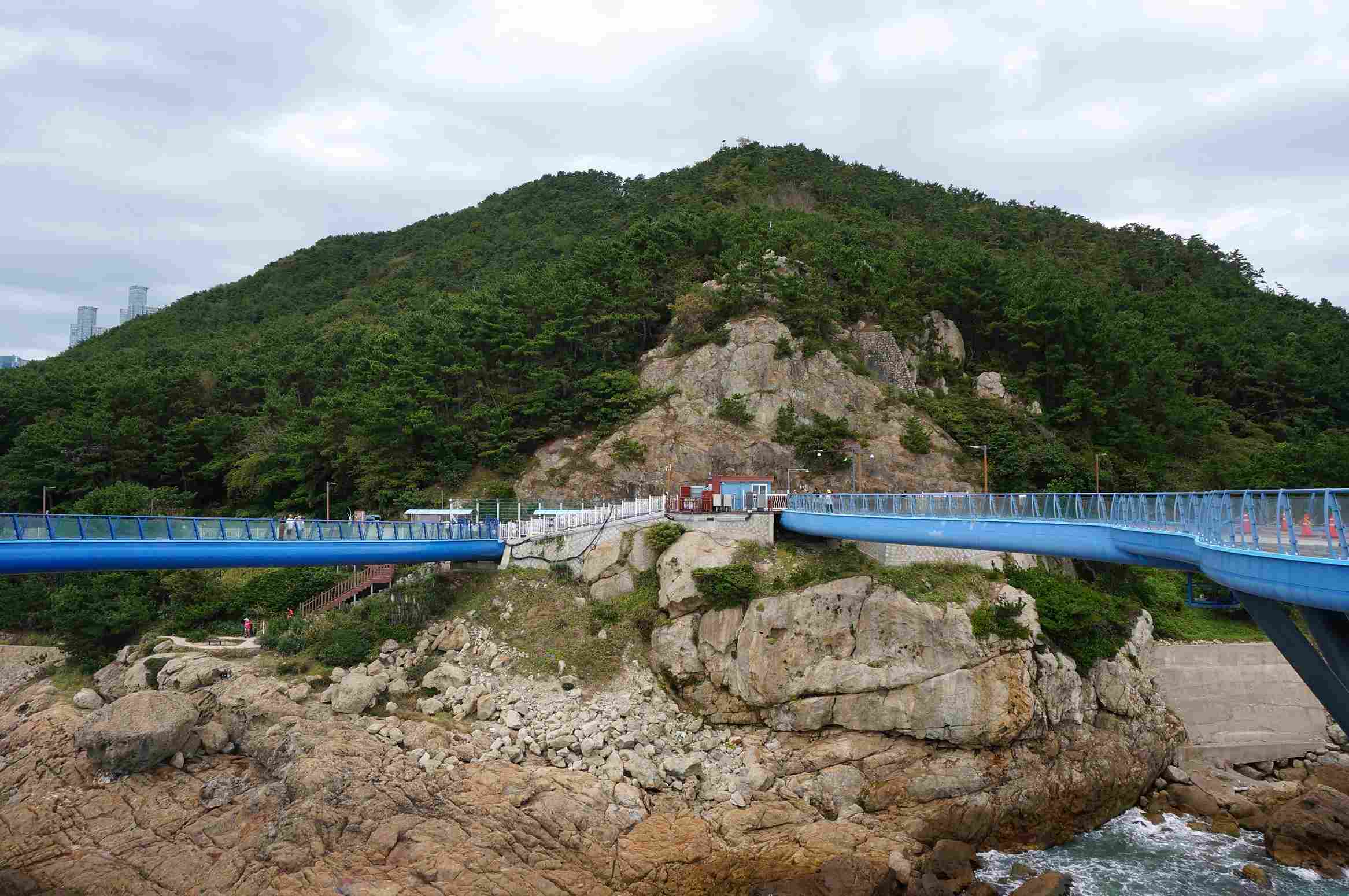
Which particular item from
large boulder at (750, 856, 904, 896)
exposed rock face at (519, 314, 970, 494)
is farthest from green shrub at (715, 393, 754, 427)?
large boulder at (750, 856, 904, 896)

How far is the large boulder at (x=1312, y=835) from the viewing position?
21.5 m

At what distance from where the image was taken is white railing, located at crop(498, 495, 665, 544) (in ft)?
109

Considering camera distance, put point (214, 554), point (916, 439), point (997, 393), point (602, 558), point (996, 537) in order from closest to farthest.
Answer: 1. point (996, 537)
2. point (214, 554)
3. point (602, 558)
4. point (916, 439)
5. point (997, 393)

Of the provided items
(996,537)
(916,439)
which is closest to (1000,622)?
(996,537)

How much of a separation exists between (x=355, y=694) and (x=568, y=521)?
445 inches

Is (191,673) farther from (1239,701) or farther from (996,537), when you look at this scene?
(1239,701)

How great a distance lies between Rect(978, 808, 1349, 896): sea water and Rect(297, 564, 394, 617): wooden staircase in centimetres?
2595

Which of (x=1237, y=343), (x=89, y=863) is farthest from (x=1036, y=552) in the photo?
(x=1237, y=343)

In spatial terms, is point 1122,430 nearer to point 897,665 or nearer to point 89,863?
point 897,665

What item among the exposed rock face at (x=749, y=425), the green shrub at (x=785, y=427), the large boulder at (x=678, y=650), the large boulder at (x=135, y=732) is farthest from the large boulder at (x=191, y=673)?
the green shrub at (x=785, y=427)

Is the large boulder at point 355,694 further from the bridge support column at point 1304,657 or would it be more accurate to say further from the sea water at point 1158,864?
the bridge support column at point 1304,657

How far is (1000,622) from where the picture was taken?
2608cm

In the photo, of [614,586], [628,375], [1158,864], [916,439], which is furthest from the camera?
[628,375]

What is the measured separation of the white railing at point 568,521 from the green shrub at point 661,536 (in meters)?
2.32
